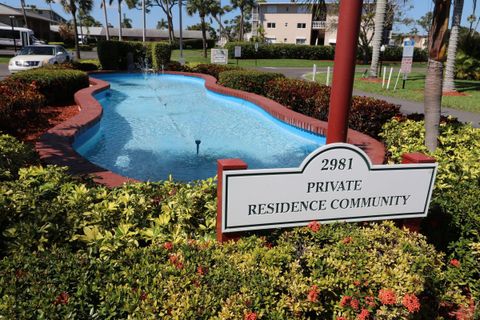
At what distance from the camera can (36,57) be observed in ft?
65.8

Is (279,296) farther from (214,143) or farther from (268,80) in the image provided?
(268,80)

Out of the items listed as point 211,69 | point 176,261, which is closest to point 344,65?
point 176,261

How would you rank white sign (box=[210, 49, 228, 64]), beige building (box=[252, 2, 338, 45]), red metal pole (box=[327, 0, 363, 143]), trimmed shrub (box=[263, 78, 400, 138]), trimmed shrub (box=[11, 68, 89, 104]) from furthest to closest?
beige building (box=[252, 2, 338, 45]), white sign (box=[210, 49, 228, 64]), trimmed shrub (box=[11, 68, 89, 104]), trimmed shrub (box=[263, 78, 400, 138]), red metal pole (box=[327, 0, 363, 143])

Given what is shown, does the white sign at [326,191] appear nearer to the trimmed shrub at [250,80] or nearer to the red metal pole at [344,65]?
the red metal pole at [344,65]

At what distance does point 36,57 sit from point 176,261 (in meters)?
21.3

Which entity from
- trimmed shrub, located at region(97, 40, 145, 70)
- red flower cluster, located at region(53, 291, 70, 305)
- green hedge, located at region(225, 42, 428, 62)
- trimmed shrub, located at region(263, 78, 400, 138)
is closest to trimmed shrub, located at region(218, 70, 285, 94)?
trimmed shrub, located at region(263, 78, 400, 138)

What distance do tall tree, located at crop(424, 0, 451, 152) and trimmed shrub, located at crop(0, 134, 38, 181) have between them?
17.7 feet

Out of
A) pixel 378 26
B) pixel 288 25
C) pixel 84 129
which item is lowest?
pixel 84 129

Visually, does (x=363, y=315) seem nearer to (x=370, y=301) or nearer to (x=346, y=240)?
(x=370, y=301)

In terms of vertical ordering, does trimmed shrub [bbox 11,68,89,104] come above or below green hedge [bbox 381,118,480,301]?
above

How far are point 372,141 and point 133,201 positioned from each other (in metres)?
6.07

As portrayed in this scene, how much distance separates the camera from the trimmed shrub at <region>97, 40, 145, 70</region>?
25469 mm

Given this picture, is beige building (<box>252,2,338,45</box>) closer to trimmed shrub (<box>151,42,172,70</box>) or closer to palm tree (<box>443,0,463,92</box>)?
trimmed shrub (<box>151,42,172,70</box>)

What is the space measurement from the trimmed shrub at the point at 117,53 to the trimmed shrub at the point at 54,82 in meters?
12.8
